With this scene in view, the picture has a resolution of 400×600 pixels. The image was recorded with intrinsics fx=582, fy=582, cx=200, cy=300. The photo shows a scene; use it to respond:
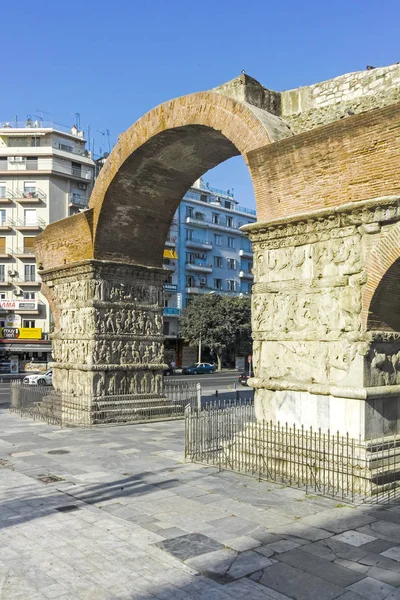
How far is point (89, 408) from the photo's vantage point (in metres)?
13.7

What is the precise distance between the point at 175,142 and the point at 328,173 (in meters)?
5.02

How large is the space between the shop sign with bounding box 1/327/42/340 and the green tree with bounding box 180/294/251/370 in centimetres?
1047

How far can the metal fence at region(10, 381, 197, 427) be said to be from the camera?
13.9 metres

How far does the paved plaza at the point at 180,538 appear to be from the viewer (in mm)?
4824

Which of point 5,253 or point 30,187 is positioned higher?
point 30,187

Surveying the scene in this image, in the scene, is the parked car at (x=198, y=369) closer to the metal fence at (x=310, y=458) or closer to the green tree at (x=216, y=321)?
the green tree at (x=216, y=321)

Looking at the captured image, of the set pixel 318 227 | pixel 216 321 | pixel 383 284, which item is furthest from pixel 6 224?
pixel 383 284

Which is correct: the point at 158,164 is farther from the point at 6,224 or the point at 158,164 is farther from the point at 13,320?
the point at 6,224

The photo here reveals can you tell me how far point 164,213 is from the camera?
14609 millimetres

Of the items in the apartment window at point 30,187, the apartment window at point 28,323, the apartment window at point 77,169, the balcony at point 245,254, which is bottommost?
the apartment window at point 28,323

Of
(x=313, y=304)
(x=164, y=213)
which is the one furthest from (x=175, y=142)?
(x=313, y=304)

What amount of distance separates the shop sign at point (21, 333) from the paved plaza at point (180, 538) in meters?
30.2

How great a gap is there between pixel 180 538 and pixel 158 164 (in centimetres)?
927

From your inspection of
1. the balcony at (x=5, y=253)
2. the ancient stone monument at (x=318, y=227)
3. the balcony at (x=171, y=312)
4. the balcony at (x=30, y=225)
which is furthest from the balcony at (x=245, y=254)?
the ancient stone monument at (x=318, y=227)
